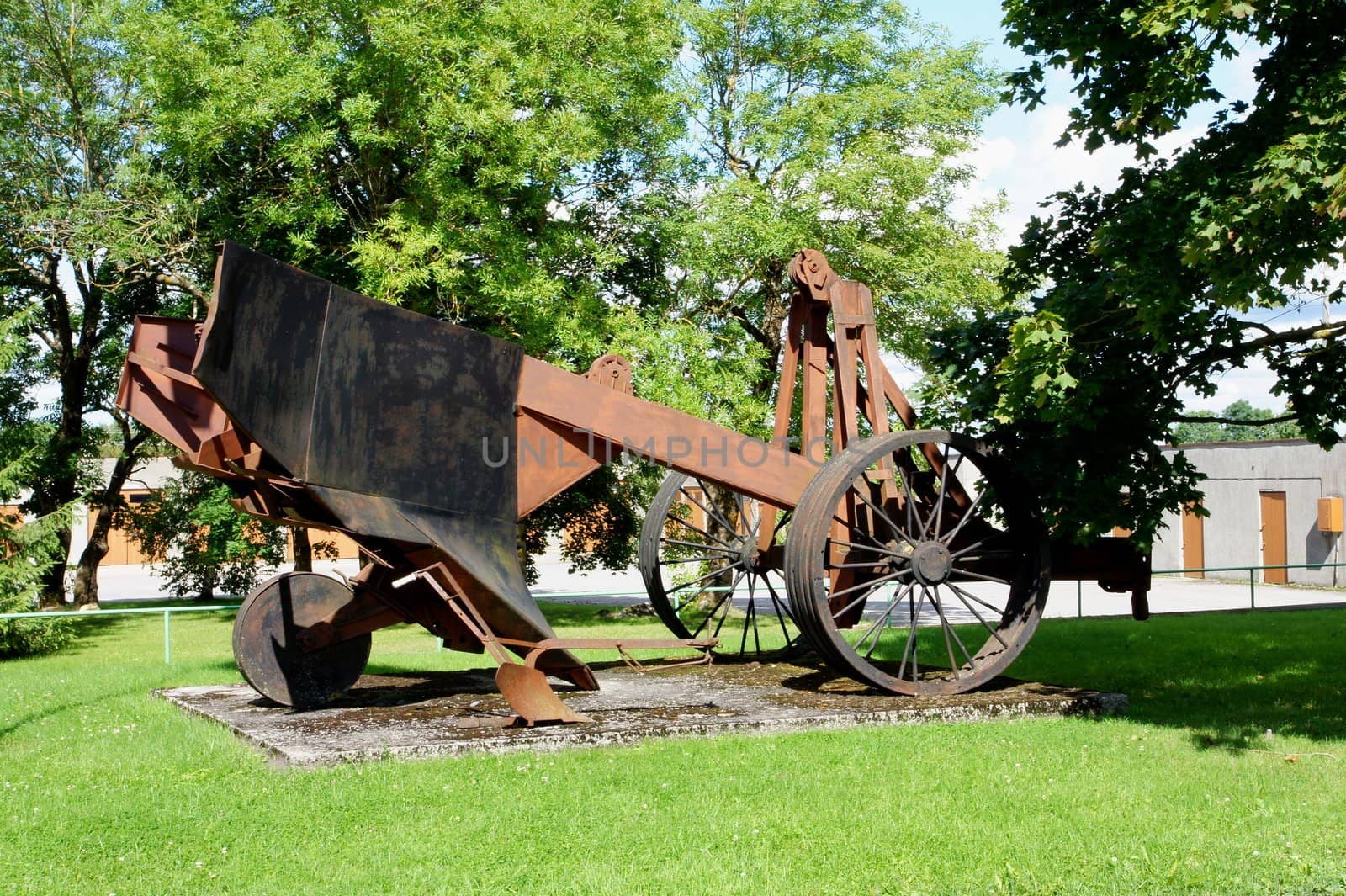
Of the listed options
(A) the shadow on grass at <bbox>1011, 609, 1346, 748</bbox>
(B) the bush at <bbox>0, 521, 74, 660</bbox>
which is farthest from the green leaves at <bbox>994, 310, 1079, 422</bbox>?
(B) the bush at <bbox>0, 521, 74, 660</bbox>

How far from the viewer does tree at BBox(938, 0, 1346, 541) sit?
7.09m

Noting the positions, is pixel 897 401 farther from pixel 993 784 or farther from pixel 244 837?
pixel 244 837

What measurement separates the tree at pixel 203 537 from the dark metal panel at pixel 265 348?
1461cm

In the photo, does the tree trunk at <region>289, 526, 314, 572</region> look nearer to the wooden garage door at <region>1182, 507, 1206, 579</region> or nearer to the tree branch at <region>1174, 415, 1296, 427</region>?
the tree branch at <region>1174, 415, 1296, 427</region>

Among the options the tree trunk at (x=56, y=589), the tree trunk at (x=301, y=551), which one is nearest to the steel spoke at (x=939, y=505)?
the tree trunk at (x=301, y=551)

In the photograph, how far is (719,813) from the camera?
229 inches

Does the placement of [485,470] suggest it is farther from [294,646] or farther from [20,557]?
[20,557]

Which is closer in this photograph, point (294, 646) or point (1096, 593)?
point (294, 646)

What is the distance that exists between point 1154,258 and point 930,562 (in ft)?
8.26

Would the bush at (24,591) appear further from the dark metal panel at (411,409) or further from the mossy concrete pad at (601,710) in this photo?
the dark metal panel at (411,409)

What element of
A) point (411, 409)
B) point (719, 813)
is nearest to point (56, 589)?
point (411, 409)

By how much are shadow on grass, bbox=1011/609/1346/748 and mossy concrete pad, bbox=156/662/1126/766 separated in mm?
866

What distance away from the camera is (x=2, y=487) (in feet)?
52.1

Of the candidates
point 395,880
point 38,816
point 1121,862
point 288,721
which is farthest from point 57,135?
point 1121,862
